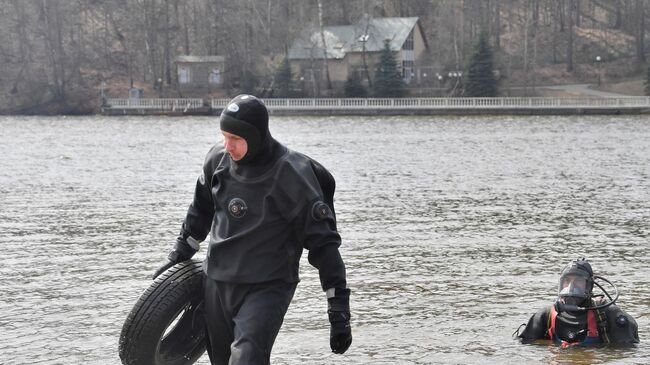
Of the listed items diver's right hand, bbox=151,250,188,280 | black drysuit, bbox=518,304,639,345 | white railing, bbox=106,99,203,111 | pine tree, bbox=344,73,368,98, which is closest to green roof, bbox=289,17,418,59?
pine tree, bbox=344,73,368,98

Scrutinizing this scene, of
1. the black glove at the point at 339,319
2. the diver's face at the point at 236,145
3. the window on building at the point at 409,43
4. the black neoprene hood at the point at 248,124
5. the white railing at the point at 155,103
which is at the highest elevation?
the window on building at the point at 409,43

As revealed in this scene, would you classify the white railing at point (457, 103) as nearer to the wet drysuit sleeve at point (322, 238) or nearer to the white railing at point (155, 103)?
the white railing at point (155, 103)

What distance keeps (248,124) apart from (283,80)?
8916 centimetres

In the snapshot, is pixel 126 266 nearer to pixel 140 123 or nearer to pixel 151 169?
pixel 151 169

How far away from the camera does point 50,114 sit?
321 feet

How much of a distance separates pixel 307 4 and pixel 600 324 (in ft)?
348

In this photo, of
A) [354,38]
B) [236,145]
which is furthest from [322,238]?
[354,38]

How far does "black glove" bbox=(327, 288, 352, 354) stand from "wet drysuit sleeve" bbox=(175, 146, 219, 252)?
111 centimetres

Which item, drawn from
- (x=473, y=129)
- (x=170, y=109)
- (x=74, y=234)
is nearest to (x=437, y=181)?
(x=74, y=234)

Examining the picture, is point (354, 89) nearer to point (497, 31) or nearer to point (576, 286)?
point (497, 31)

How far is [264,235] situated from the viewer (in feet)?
22.1

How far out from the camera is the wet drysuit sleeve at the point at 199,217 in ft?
23.5

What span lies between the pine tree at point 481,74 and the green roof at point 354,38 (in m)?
12.1

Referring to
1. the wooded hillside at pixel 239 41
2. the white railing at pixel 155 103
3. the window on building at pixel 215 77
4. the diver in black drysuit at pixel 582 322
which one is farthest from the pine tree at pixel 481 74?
the diver in black drysuit at pixel 582 322
